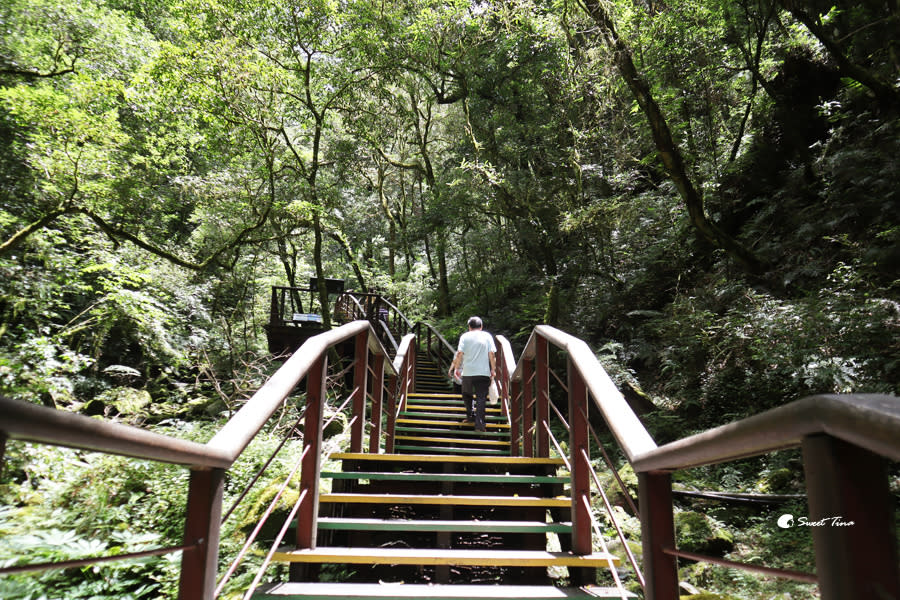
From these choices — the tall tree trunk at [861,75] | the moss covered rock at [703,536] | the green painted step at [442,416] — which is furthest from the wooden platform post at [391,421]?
the tall tree trunk at [861,75]

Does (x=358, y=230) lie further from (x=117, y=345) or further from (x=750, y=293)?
(x=750, y=293)

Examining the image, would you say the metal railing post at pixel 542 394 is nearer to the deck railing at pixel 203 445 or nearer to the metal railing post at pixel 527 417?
the metal railing post at pixel 527 417

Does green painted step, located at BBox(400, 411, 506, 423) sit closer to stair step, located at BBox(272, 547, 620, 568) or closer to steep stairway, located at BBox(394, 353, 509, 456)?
steep stairway, located at BBox(394, 353, 509, 456)

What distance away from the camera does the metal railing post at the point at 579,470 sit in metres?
2.21

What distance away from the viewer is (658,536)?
1387 mm

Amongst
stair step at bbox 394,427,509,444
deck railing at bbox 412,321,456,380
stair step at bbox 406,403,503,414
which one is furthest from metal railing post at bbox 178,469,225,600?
deck railing at bbox 412,321,456,380

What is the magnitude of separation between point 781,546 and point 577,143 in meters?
8.66

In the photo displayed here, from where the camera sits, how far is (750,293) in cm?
607

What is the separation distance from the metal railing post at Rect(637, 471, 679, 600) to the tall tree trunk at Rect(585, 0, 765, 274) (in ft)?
20.2

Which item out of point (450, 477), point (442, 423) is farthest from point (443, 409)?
point (450, 477)

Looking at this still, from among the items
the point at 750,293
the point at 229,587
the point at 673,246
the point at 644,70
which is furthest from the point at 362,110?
the point at 229,587

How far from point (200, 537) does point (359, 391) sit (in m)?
1.98

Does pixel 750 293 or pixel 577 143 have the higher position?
pixel 577 143

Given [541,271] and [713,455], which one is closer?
[713,455]
